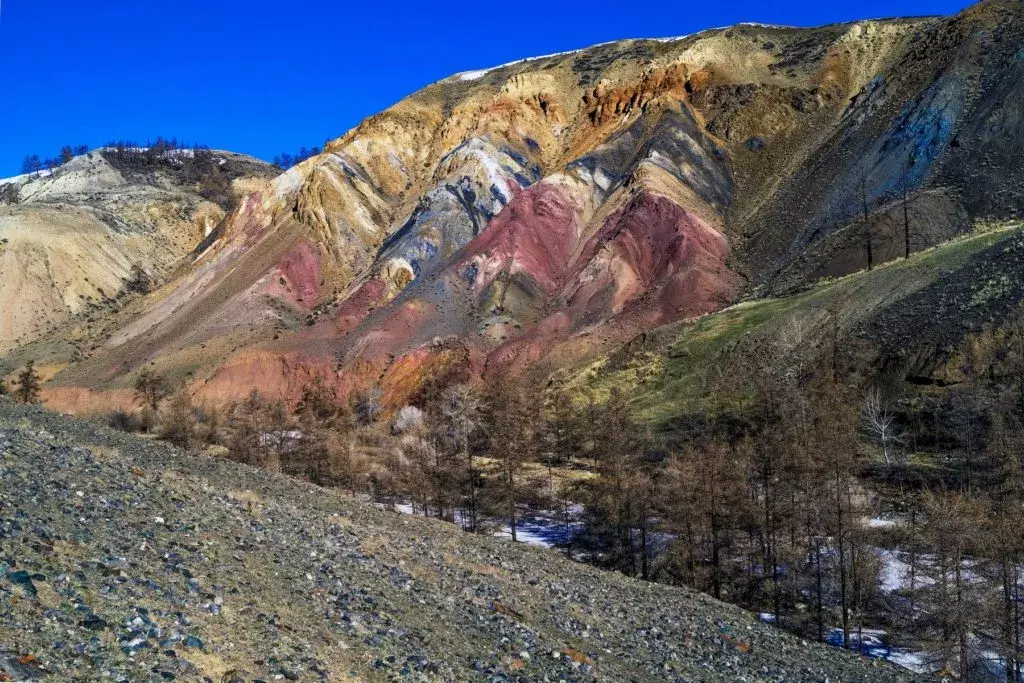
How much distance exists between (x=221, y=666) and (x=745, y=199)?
89506 mm

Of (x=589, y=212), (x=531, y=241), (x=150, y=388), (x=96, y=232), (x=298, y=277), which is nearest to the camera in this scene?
(x=150, y=388)

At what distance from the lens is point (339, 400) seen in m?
73.3

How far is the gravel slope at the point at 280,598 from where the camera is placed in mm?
9664

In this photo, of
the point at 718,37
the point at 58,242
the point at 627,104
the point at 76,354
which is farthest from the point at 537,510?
the point at 58,242

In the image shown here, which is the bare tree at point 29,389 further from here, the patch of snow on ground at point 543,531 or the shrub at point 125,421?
the patch of snow on ground at point 543,531

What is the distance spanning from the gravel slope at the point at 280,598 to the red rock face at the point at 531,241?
59.5 metres

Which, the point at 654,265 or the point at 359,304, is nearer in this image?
the point at 654,265

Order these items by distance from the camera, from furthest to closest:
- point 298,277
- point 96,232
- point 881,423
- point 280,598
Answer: point 96,232 → point 298,277 → point 881,423 → point 280,598

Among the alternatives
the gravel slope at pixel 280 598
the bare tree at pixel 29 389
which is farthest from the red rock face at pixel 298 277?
the gravel slope at pixel 280 598

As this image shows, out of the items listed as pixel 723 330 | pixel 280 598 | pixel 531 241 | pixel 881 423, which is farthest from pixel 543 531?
pixel 531 241

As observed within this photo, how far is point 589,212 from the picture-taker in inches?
3762

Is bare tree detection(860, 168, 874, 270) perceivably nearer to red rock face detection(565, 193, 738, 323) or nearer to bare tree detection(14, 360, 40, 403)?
red rock face detection(565, 193, 738, 323)

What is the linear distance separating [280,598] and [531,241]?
255ft

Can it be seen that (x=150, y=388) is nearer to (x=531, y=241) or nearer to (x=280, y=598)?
(x=531, y=241)
